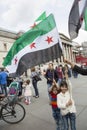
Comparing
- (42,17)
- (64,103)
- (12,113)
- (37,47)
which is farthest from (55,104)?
(42,17)

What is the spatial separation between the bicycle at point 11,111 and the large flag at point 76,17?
2604mm

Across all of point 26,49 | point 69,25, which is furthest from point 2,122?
point 69,25

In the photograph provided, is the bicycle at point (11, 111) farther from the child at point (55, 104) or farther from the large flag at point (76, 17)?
the large flag at point (76, 17)

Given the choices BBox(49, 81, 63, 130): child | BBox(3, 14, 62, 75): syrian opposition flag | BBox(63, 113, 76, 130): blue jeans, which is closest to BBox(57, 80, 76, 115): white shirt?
BBox(63, 113, 76, 130): blue jeans

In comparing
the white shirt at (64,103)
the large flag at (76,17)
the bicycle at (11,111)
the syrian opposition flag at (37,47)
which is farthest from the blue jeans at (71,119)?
the bicycle at (11,111)

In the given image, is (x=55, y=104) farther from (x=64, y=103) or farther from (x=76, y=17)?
(x=76, y=17)

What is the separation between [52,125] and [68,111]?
1491mm

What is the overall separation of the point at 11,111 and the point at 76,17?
3.29m

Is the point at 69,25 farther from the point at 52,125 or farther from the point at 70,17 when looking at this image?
the point at 52,125

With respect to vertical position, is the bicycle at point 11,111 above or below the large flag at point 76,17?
below

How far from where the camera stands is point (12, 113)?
6949mm

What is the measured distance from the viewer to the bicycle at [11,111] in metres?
6.86

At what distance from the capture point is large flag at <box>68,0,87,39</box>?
5.85 meters

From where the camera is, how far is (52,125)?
6.32 m
